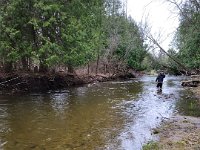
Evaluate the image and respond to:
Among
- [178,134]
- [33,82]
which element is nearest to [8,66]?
[33,82]

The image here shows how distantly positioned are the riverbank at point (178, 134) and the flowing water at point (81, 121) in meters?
0.50

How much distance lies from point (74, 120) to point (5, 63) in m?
16.5

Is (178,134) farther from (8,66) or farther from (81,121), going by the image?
(8,66)

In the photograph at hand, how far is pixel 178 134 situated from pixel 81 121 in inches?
183

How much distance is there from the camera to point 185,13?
20.8m

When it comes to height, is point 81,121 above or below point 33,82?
below

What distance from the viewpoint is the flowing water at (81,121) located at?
11.2 meters

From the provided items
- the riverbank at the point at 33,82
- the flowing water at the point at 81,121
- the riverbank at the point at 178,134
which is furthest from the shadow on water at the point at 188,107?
the riverbank at the point at 33,82

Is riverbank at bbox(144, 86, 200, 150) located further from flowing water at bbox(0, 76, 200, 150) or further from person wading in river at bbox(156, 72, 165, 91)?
person wading in river at bbox(156, 72, 165, 91)

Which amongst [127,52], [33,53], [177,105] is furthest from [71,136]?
[127,52]

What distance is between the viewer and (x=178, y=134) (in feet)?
39.6

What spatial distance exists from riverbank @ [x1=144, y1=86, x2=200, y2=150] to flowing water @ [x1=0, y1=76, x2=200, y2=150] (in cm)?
50

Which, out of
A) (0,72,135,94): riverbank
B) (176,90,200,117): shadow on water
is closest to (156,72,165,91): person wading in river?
(176,90,200,117): shadow on water

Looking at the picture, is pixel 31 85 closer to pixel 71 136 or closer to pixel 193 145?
pixel 71 136
